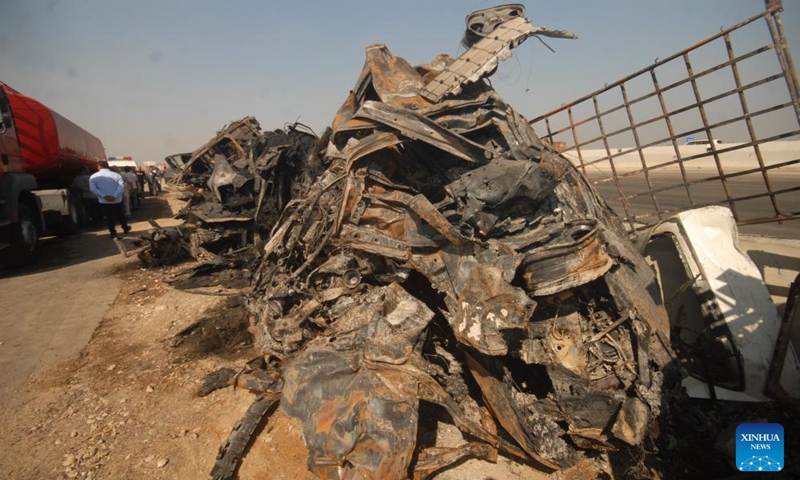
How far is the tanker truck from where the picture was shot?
6973 millimetres

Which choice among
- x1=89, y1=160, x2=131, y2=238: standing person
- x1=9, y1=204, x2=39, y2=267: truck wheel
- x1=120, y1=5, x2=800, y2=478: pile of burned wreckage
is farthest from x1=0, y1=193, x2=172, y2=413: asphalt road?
x1=120, y1=5, x2=800, y2=478: pile of burned wreckage

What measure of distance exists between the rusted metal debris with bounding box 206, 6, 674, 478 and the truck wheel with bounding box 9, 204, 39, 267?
20.5 feet

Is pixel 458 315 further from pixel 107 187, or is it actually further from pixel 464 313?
pixel 107 187

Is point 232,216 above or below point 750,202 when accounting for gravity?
above

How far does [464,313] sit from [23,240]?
28.8ft

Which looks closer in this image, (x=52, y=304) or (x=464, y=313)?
(x=464, y=313)

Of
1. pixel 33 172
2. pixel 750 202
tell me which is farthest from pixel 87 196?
pixel 750 202

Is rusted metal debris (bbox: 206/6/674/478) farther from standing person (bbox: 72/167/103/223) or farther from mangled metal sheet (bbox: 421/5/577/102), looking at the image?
standing person (bbox: 72/167/103/223)

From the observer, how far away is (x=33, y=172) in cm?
903

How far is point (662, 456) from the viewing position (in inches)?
104

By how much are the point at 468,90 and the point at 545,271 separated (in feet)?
9.70

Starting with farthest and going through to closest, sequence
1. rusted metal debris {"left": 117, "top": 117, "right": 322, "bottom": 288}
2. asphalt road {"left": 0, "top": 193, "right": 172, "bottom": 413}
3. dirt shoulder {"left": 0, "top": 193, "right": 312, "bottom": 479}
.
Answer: rusted metal debris {"left": 117, "top": 117, "right": 322, "bottom": 288} → asphalt road {"left": 0, "top": 193, "right": 172, "bottom": 413} → dirt shoulder {"left": 0, "top": 193, "right": 312, "bottom": 479}

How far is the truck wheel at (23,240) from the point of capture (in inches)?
278

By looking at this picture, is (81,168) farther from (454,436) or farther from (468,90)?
(454,436)
